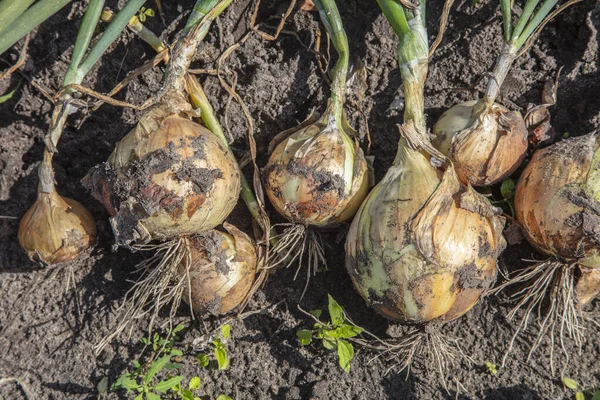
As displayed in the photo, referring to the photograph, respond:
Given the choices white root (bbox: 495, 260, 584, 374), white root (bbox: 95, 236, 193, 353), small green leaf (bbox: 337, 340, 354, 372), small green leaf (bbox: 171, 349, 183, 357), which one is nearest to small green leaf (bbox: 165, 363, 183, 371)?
small green leaf (bbox: 171, 349, 183, 357)

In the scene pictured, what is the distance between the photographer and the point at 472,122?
1.48 meters

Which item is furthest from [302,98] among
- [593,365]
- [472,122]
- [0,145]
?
[593,365]

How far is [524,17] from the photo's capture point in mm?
1489

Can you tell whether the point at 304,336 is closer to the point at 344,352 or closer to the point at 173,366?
the point at 344,352

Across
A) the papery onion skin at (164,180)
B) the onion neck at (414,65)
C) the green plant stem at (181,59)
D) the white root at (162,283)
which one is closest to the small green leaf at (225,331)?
the white root at (162,283)

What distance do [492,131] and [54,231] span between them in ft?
4.47

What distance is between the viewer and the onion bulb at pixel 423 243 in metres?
1.29

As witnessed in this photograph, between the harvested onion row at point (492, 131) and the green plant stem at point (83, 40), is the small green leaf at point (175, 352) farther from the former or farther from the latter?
the harvested onion row at point (492, 131)

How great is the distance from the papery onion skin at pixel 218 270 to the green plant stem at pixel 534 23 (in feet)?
3.42

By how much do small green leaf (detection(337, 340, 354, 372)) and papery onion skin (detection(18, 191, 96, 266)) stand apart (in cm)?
88

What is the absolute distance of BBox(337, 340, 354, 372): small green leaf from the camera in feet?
5.09

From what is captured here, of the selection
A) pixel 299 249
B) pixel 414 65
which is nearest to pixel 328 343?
pixel 299 249

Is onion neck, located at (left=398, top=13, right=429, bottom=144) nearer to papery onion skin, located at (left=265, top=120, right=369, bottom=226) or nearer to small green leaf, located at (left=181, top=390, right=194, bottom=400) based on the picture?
papery onion skin, located at (left=265, top=120, right=369, bottom=226)

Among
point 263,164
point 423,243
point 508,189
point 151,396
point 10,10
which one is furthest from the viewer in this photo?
point 263,164
